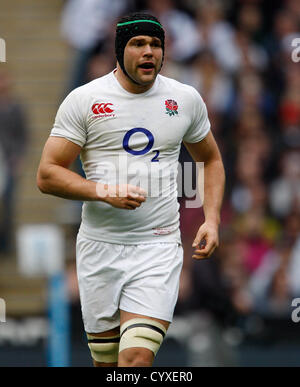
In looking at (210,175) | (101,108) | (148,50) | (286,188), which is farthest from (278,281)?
(148,50)

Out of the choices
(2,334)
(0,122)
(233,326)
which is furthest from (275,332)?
(0,122)

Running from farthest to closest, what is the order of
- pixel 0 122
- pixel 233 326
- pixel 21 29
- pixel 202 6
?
pixel 21 29 < pixel 202 6 < pixel 0 122 < pixel 233 326

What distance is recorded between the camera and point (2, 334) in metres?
11.0

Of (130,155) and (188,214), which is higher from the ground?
(130,155)

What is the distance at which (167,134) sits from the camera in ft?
19.3

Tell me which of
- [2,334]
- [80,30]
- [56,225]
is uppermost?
[80,30]

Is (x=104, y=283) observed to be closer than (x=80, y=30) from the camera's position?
Yes

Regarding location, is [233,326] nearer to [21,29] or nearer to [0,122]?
[0,122]

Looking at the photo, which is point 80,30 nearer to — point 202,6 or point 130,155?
point 202,6

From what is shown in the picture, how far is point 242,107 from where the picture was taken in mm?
11680

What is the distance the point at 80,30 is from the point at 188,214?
288 cm

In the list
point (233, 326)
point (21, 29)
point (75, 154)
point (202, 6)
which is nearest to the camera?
point (75, 154)

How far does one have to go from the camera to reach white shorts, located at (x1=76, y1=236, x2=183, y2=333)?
19.0ft

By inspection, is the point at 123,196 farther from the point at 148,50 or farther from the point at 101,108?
the point at 148,50
